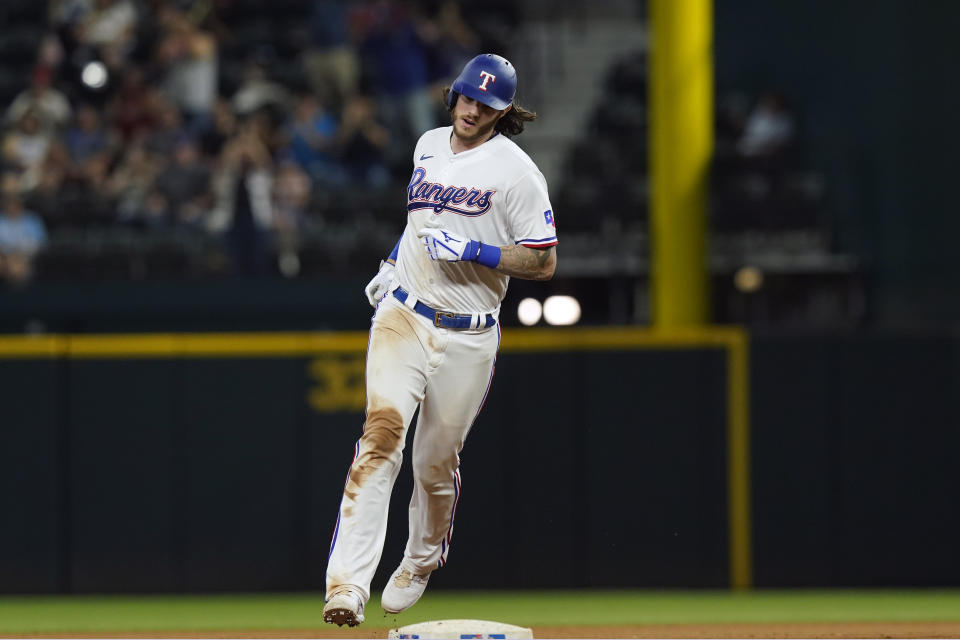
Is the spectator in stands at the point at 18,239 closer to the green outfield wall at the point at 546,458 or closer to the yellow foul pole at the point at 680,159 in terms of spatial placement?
the green outfield wall at the point at 546,458

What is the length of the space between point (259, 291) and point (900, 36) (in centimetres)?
566

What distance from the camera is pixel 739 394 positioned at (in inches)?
358

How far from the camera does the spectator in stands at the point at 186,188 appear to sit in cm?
1215

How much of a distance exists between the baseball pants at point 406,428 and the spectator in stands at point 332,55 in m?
7.42

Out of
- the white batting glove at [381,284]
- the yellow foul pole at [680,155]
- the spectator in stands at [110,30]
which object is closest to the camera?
the white batting glove at [381,284]

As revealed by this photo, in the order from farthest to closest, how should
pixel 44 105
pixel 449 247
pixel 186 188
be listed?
pixel 44 105 → pixel 186 188 → pixel 449 247

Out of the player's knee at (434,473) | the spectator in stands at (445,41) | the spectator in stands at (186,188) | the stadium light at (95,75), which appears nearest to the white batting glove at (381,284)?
the player's knee at (434,473)

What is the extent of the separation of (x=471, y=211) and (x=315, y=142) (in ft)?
23.4

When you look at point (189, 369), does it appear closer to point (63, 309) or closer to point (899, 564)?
point (63, 309)

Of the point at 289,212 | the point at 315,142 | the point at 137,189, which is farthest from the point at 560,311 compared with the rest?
the point at 137,189

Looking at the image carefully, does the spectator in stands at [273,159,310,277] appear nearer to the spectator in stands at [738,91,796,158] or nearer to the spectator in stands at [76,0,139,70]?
the spectator in stands at [76,0,139,70]

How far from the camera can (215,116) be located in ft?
44.4

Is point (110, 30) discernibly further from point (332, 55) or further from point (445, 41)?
point (445, 41)

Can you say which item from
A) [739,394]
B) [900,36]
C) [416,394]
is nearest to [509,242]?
[416,394]
